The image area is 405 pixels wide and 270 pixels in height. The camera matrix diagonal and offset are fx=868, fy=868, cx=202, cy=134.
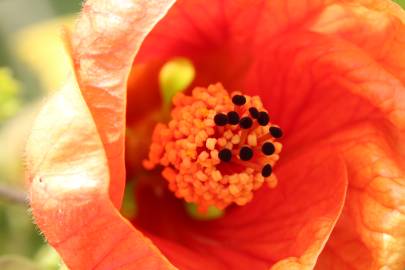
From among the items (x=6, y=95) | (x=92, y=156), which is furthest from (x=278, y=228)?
(x=6, y=95)

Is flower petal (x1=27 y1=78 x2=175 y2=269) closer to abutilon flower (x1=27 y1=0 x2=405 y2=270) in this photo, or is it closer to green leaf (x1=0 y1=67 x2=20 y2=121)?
abutilon flower (x1=27 y1=0 x2=405 y2=270)

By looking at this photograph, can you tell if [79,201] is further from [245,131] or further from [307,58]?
[307,58]

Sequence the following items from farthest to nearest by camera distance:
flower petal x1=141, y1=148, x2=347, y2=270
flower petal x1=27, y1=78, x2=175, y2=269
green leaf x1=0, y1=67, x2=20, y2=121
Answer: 1. green leaf x1=0, y1=67, x2=20, y2=121
2. flower petal x1=141, y1=148, x2=347, y2=270
3. flower petal x1=27, y1=78, x2=175, y2=269

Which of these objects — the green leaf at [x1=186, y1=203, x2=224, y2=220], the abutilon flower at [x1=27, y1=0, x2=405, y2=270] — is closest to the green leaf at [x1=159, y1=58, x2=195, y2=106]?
the abutilon flower at [x1=27, y1=0, x2=405, y2=270]

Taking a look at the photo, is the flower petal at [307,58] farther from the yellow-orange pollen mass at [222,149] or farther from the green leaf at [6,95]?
the green leaf at [6,95]

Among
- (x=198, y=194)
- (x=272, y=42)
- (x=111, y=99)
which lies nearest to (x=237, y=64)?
(x=272, y=42)

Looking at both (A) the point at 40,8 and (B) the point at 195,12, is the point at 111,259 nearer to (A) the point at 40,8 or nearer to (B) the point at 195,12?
(B) the point at 195,12
